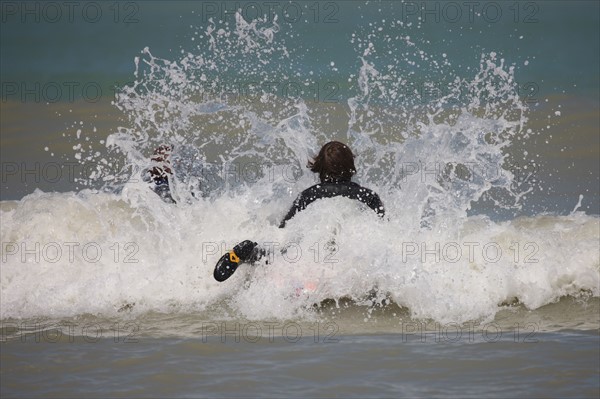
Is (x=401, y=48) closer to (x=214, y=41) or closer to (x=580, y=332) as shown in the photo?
(x=214, y=41)

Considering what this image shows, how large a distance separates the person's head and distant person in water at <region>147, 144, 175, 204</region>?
1.92 metres

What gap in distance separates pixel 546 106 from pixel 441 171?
13.4 metres

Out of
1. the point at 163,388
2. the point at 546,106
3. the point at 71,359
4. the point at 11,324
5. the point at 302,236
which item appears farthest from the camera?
the point at 546,106

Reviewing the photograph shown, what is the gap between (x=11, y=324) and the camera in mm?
7059

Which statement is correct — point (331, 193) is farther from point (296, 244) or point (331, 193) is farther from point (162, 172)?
point (162, 172)

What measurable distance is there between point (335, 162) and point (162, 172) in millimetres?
2429

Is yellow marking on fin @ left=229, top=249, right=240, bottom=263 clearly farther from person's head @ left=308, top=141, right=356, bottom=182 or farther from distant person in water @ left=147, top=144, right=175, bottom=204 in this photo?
distant person in water @ left=147, top=144, right=175, bottom=204

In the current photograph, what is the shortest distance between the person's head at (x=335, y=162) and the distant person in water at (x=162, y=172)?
192 cm

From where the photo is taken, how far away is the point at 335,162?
7.48 metres

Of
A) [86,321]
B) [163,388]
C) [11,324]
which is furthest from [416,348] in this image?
[11,324]

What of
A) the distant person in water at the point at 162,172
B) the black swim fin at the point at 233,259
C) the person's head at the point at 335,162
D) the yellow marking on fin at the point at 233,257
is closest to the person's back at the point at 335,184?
the person's head at the point at 335,162

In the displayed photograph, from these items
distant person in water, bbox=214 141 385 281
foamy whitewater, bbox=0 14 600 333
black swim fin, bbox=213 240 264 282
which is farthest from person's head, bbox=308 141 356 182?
black swim fin, bbox=213 240 264 282

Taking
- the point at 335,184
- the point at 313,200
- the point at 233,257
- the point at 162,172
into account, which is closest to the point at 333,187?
the point at 335,184

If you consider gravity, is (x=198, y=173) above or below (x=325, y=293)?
above
